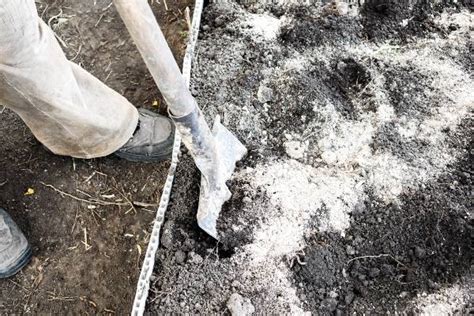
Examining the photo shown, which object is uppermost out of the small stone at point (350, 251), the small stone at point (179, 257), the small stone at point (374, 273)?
the small stone at point (350, 251)

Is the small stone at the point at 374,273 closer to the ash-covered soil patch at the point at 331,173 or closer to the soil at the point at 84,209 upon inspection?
the ash-covered soil patch at the point at 331,173

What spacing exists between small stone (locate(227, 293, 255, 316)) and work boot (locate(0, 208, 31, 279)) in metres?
0.85

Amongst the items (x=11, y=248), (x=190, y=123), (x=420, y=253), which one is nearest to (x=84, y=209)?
(x=11, y=248)

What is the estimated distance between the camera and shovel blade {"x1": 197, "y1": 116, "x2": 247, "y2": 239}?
6.71 feet

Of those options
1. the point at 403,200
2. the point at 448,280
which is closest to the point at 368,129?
the point at 403,200

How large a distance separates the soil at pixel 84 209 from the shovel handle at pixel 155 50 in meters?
0.67

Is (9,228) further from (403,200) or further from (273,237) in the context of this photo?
(403,200)

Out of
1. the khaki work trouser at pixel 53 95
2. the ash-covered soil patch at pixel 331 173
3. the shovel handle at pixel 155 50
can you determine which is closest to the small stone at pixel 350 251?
the ash-covered soil patch at pixel 331 173

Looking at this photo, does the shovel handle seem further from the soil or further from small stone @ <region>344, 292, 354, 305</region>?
small stone @ <region>344, 292, 354, 305</region>

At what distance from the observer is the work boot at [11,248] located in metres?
2.18

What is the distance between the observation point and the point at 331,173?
2.18 metres

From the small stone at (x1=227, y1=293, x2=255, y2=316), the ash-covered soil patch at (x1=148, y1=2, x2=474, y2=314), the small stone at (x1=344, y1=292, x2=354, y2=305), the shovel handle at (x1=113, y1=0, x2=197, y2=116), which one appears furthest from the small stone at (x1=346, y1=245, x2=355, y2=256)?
the shovel handle at (x1=113, y1=0, x2=197, y2=116)

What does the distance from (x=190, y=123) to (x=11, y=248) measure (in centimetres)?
91

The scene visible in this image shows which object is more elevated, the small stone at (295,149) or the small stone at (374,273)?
the small stone at (295,149)
